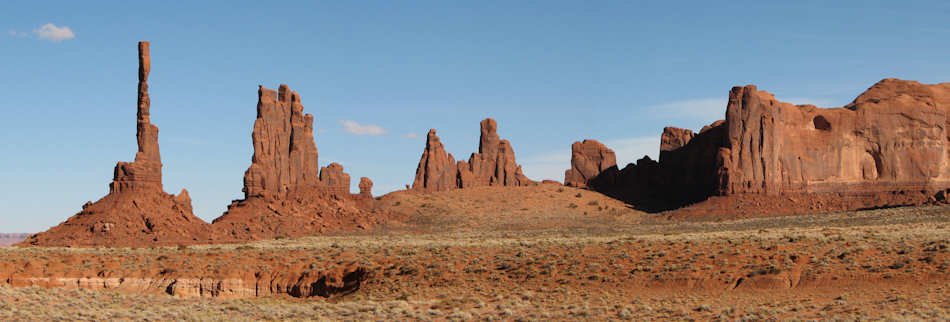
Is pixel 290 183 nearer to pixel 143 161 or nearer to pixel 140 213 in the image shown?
pixel 143 161

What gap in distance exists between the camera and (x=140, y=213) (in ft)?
222

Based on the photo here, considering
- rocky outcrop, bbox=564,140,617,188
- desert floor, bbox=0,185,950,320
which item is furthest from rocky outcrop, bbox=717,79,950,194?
desert floor, bbox=0,185,950,320

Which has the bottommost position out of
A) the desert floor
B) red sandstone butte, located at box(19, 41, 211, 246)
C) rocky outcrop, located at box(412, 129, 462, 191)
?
the desert floor

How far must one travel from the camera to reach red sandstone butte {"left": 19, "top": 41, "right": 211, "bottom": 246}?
6469 centimetres

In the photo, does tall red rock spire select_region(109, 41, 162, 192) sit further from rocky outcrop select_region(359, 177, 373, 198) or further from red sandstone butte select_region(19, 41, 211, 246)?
rocky outcrop select_region(359, 177, 373, 198)

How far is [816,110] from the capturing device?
93562mm

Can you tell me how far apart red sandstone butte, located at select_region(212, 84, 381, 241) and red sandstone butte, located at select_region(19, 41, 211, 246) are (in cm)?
827

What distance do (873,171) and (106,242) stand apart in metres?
71.4

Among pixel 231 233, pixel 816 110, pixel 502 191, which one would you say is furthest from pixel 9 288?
pixel 816 110

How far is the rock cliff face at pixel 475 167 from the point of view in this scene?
103 meters

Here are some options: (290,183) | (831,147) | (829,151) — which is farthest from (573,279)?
(831,147)

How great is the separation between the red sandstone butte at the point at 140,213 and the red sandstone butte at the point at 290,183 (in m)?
8.27

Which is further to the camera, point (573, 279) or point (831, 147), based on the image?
point (831, 147)

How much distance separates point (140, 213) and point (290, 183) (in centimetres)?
1922
